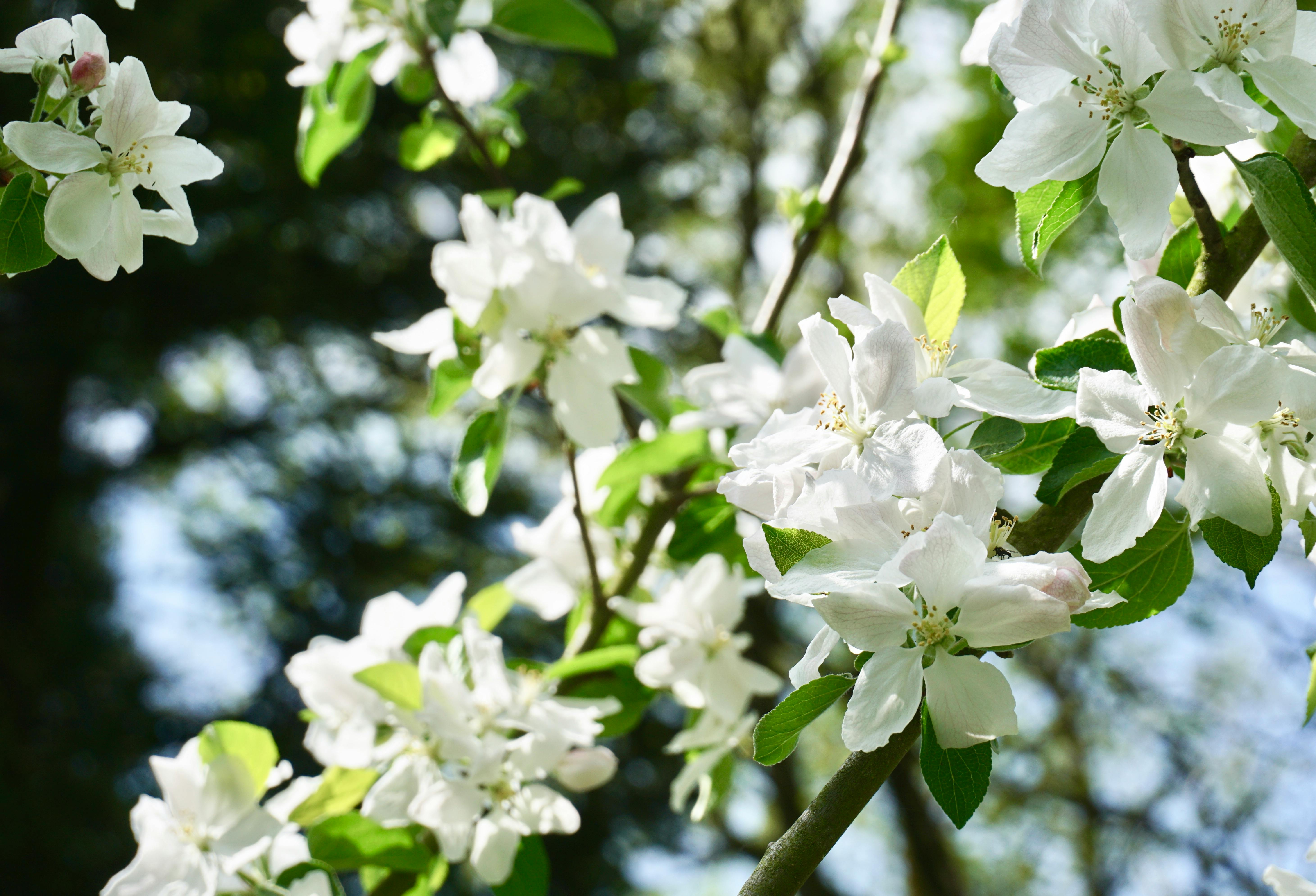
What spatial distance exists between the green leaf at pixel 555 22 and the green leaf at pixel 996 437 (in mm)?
834

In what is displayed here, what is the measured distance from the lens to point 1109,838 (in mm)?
4789

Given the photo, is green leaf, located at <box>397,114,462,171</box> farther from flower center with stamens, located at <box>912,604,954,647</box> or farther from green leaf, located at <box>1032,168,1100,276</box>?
flower center with stamens, located at <box>912,604,954,647</box>

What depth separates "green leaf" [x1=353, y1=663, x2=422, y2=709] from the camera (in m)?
0.94

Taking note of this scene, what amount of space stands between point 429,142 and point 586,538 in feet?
1.89

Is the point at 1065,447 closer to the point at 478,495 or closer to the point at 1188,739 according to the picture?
the point at 478,495

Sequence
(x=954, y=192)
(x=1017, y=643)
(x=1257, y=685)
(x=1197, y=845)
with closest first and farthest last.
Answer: (x=1017, y=643) → (x=1197, y=845) → (x=1257, y=685) → (x=954, y=192)

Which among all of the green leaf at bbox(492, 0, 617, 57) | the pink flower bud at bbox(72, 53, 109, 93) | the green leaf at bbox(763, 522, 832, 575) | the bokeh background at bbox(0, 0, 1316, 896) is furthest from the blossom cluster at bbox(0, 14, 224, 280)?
the bokeh background at bbox(0, 0, 1316, 896)

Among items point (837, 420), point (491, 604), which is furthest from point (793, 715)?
point (491, 604)

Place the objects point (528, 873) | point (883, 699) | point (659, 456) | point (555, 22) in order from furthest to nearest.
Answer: point (555, 22), point (659, 456), point (528, 873), point (883, 699)

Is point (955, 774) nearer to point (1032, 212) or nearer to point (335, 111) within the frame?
point (1032, 212)

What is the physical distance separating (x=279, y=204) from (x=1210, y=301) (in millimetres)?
4374

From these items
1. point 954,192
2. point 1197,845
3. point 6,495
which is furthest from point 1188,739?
point 6,495

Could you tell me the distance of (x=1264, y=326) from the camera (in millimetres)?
601

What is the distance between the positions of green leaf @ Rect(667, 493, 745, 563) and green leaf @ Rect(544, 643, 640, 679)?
12 cm
